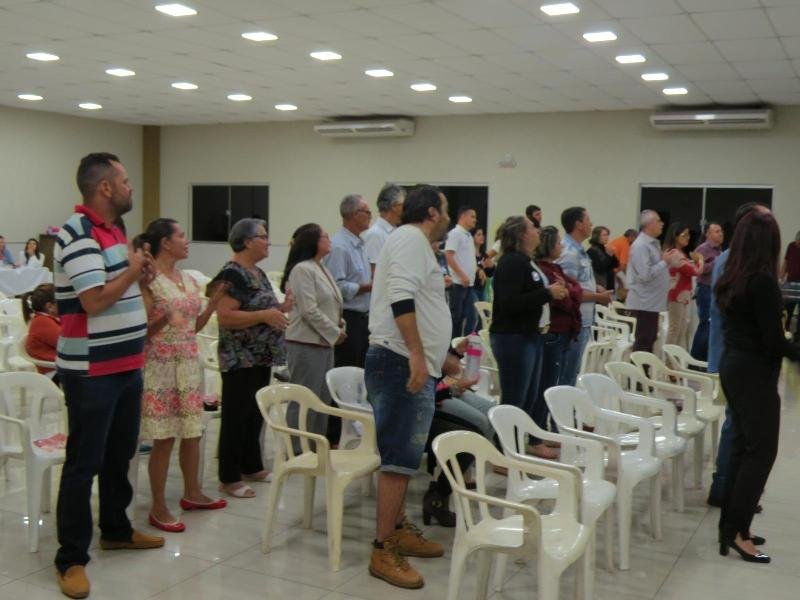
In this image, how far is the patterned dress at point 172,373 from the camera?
3770 mm

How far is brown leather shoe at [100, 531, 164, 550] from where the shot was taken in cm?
362

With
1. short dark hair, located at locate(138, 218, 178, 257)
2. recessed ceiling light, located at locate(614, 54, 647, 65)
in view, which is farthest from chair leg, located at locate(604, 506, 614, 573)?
recessed ceiling light, located at locate(614, 54, 647, 65)

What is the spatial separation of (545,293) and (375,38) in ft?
14.5

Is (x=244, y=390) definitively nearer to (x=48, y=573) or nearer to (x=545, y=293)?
(x=48, y=573)

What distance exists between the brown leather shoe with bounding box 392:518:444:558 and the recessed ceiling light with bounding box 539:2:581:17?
4.71m

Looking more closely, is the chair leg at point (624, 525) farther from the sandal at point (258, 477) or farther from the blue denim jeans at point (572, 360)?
the sandal at point (258, 477)

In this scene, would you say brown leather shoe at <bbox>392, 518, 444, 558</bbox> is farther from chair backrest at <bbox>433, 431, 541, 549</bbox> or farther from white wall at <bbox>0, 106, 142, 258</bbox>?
white wall at <bbox>0, 106, 142, 258</bbox>

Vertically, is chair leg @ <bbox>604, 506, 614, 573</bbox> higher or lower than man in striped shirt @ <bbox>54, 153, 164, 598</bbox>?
lower

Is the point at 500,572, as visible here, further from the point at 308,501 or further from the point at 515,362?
the point at 515,362

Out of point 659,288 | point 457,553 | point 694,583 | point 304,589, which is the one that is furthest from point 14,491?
point 659,288

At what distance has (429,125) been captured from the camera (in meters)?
14.3

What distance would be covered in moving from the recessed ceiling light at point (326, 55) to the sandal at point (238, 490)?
18.6 feet

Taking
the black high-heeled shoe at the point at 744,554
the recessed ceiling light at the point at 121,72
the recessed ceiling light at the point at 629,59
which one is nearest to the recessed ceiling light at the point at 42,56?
the recessed ceiling light at the point at 121,72

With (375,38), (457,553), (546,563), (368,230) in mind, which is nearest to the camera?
(546,563)
